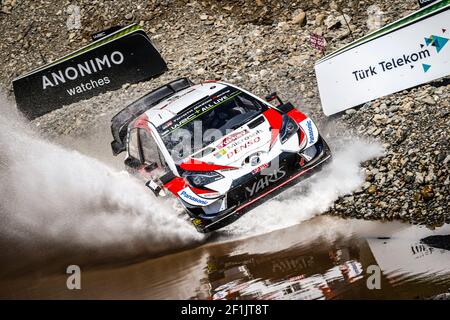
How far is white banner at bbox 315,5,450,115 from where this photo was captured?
27.8 feet

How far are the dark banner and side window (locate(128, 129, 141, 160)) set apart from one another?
14.4 feet

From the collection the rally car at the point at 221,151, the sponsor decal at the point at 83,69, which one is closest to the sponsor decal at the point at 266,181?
the rally car at the point at 221,151

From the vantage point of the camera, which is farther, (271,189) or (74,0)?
(74,0)

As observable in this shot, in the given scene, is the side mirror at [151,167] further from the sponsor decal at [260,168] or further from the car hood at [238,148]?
the sponsor decal at [260,168]

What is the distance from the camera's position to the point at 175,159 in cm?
808

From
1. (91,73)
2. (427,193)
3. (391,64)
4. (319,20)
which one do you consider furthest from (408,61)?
(91,73)

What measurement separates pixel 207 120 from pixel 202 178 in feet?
3.92

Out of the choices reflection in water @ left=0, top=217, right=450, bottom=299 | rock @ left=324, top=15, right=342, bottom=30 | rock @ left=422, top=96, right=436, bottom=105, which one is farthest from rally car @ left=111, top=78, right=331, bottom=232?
rock @ left=324, top=15, right=342, bottom=30

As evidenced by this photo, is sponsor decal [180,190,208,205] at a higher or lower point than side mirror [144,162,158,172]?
lower

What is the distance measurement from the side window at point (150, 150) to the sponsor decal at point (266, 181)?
168 cm

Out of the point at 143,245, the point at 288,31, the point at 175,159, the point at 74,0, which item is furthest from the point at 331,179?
the point at 74,0

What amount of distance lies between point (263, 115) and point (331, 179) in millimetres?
1467

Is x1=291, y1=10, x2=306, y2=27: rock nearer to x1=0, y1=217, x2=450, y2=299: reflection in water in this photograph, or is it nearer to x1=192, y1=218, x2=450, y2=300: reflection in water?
x1=0, y1=217, x2=450, y2=299: reflection in water

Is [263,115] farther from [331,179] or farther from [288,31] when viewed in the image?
[288,31]
